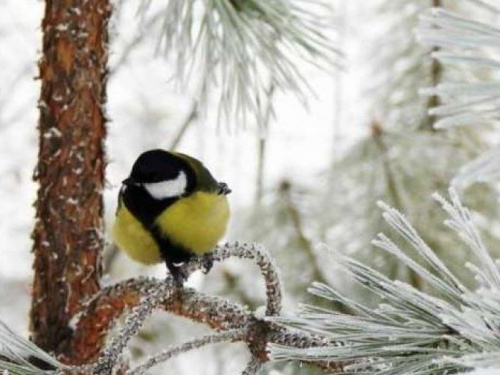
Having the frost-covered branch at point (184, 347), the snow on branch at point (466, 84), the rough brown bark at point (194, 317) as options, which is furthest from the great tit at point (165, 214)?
the snow on branch at point (466, 84)

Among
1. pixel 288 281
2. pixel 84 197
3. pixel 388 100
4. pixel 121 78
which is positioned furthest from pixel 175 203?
pixel 121 78

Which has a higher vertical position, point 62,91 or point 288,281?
point 62,91

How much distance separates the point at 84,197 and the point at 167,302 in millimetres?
131

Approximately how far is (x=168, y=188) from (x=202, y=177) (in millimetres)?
44

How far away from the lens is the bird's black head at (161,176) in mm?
986

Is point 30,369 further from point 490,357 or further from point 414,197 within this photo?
point 414,197

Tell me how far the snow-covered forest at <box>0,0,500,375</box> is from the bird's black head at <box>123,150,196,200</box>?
0.03 meters

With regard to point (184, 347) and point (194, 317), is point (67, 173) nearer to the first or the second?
point (194, 317)

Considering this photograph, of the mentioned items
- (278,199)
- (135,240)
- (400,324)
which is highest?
(400,324)

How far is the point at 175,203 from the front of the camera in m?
1.00

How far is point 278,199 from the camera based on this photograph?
1709 millimetres

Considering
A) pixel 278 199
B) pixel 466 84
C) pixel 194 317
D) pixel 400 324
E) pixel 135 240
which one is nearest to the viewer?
pixel 466 84

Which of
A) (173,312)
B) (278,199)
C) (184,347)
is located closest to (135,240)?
(173,312)

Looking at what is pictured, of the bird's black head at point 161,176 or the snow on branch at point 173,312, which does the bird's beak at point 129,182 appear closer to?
the bird's black head at point 161,176
